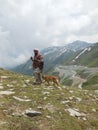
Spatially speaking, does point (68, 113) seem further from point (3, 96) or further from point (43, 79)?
point (43, 79)

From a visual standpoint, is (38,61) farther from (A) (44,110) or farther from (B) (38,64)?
(A) (44,110)

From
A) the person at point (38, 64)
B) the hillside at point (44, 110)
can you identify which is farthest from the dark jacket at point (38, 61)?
the hillside at point (44, 110)

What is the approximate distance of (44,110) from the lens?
753 inches

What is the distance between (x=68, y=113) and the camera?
1933 centimetres

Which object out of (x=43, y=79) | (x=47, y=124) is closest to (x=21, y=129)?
(x=47, y=124)

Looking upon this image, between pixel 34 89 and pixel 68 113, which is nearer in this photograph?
pixel 68 113

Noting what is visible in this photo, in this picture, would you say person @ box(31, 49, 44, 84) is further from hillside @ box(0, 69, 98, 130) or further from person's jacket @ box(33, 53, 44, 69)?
hillside @ box(0, 69, 98, 130)

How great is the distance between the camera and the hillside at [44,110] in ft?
56.4

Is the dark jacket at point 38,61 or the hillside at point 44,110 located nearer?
the hillside at point 44,110

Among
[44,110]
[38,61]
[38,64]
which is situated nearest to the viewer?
[44,110]

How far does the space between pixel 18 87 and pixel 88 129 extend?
27.4 feet

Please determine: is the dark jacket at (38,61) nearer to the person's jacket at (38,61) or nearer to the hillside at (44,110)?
the person's jacket at (38,61)

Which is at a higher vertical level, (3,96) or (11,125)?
(3,96)

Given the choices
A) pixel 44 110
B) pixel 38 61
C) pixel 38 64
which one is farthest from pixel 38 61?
pixel 44 110
